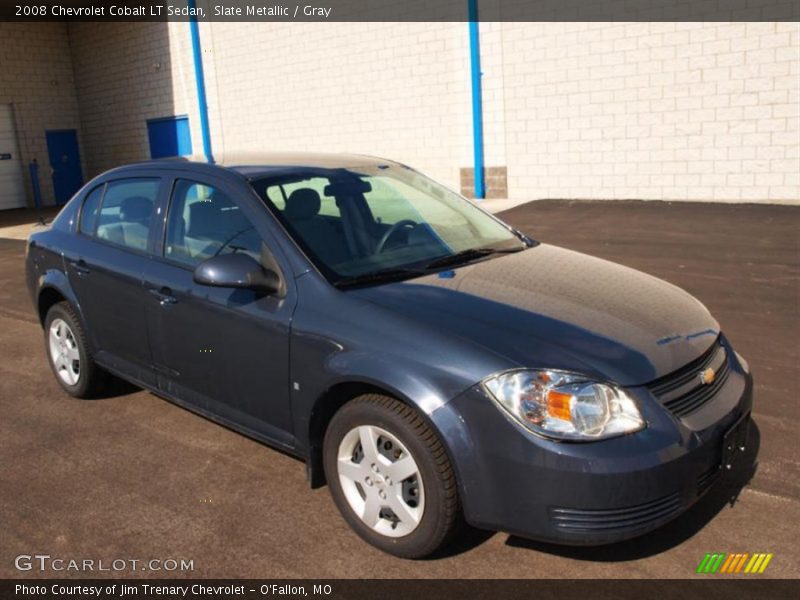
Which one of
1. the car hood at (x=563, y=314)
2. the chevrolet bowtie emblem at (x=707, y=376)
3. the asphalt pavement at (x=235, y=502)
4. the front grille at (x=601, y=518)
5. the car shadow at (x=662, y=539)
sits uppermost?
the car hood at (x=563, y=314)

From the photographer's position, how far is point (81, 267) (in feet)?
15.7

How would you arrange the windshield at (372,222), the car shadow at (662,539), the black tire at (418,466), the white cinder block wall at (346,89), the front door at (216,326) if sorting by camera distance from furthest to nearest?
1. the white cinder block wall at (346,89)
2. the windshield at (372,222)
3. the front door at (216,326)
4. the car shadow at (662,539)
5. the black tire at (418,466)

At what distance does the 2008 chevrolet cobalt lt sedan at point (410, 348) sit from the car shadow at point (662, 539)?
37 centimetres

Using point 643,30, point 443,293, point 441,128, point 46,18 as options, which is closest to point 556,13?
point 643,30

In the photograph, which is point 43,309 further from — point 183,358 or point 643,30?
point 643,30

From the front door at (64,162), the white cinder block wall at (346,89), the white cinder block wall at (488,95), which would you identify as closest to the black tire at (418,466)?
the white cinder block wall at (488,95)

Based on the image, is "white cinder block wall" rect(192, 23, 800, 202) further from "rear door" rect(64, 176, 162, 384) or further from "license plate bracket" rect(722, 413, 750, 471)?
"rear door" rect(64, 176, 162, 384)

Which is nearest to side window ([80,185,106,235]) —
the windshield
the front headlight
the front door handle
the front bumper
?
the front door handle

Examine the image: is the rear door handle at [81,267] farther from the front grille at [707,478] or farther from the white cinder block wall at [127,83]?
the white cinder block wall at [127,83]

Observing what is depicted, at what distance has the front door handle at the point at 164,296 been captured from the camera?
397 centimetres

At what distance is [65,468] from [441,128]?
1291cm

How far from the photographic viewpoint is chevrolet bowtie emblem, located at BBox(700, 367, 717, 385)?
10.1 ft

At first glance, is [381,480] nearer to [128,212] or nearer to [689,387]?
[689,387]

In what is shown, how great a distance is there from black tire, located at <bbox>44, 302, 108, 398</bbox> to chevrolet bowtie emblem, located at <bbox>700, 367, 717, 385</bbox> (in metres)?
3.64
